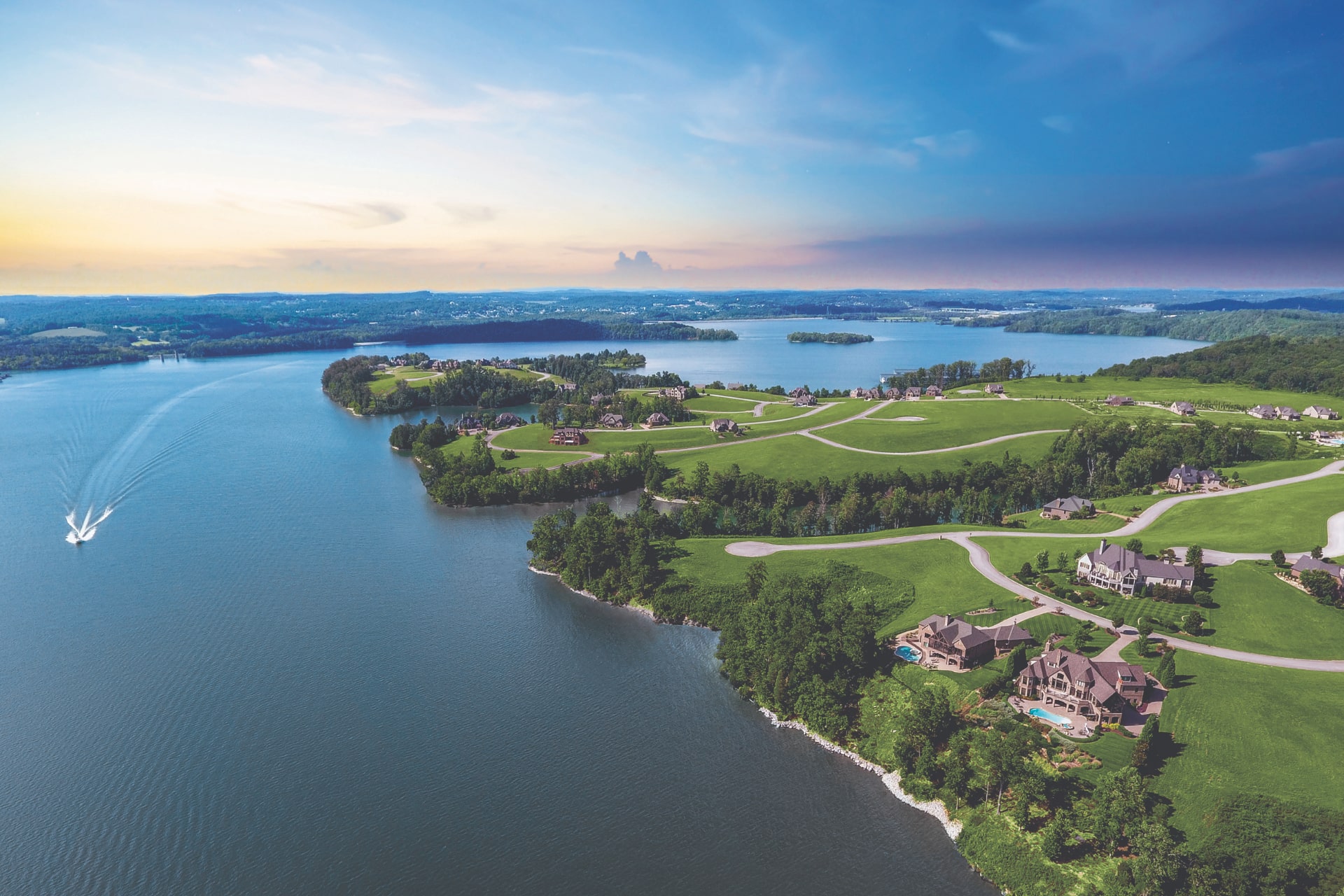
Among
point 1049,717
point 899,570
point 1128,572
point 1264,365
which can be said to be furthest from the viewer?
point 1264,365

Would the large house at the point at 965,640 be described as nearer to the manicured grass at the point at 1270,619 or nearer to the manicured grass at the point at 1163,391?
the manicured grass at the point at 1270,619

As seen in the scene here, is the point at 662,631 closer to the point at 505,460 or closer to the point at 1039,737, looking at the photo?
the point at 1039,737

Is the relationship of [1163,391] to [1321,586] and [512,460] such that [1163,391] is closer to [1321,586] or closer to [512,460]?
[1321,586]

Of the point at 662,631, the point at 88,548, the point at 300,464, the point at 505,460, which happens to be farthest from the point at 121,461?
the point at 662,631

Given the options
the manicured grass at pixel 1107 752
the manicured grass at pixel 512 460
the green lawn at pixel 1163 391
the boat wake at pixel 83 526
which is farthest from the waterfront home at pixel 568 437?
the green lawn at pixel 1163 391

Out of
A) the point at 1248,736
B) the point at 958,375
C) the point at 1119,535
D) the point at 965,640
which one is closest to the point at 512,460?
the point at 965,640

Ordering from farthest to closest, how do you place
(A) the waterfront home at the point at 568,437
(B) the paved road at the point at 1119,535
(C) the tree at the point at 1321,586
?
(A) the waterfront home at the point at 568,437 < (C) the tree at the point at 1321,586 < (B) the paved road at the point at 1119,535
